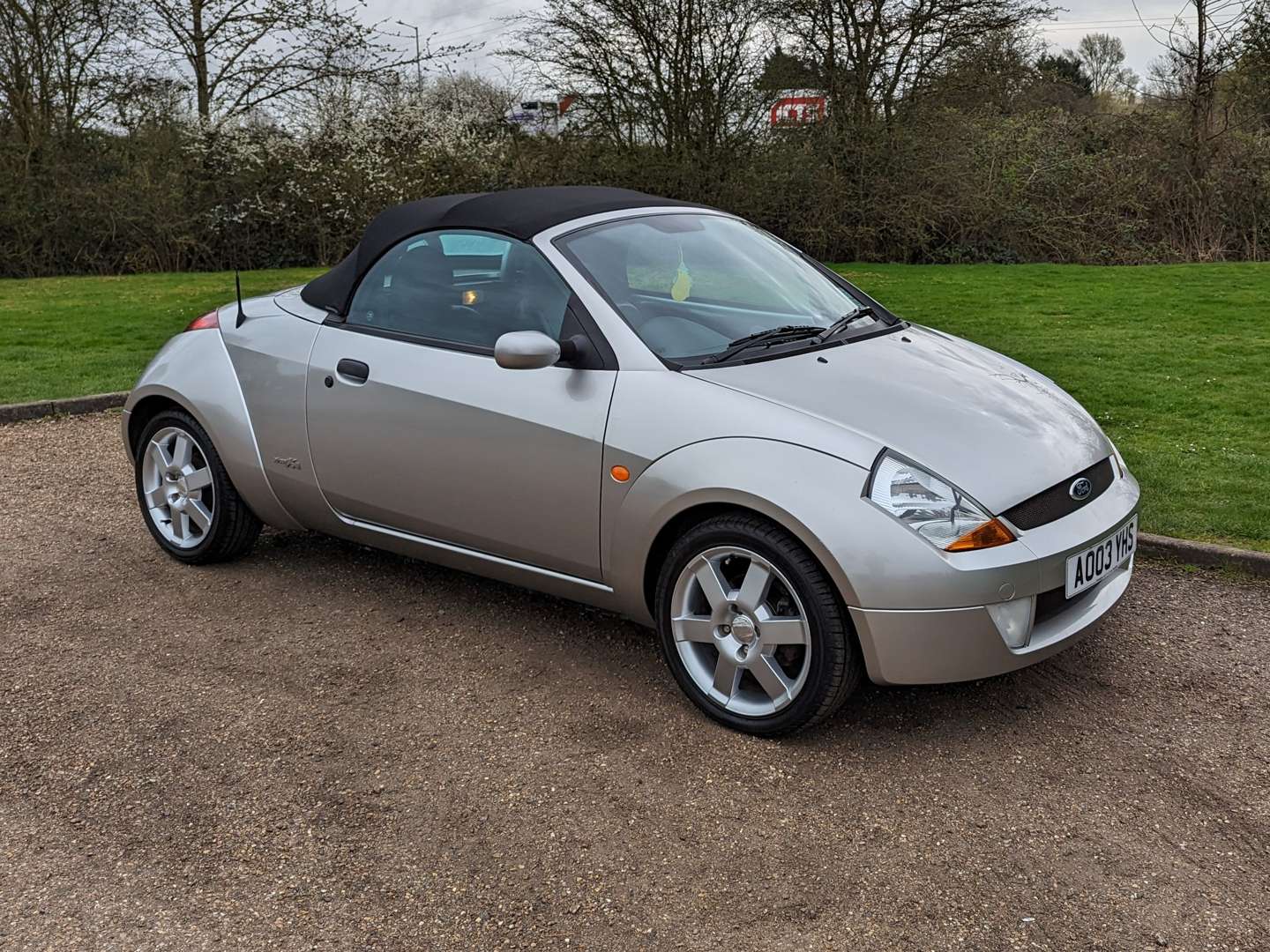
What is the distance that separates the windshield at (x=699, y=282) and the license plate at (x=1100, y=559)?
1.22 meters

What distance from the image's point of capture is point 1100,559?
3.68m

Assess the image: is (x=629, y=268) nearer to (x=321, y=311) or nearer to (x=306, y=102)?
(x=321, y=311)

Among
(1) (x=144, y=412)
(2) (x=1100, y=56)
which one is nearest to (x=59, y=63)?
(1) (x=144, y=412)

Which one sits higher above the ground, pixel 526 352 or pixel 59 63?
pixel 59 63

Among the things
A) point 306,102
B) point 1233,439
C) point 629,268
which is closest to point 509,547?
point 629,268

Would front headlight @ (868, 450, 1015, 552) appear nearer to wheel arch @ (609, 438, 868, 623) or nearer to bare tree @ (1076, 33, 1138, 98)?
wheel arch @ (609, 438, 868, 623)

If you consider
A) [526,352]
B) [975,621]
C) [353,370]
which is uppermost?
[526,352]

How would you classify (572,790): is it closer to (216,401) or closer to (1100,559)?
(1100,559)

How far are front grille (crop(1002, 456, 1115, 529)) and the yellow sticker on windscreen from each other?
1.49m

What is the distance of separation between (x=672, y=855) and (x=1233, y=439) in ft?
17.7

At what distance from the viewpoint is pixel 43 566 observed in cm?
538

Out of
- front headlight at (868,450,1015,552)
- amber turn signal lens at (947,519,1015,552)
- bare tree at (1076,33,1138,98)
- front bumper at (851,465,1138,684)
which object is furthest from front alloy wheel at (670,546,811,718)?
bare tree at (1076,33,1138,98)

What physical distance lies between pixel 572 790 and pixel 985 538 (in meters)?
1.41

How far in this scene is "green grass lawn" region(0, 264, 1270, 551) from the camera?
6301mm
